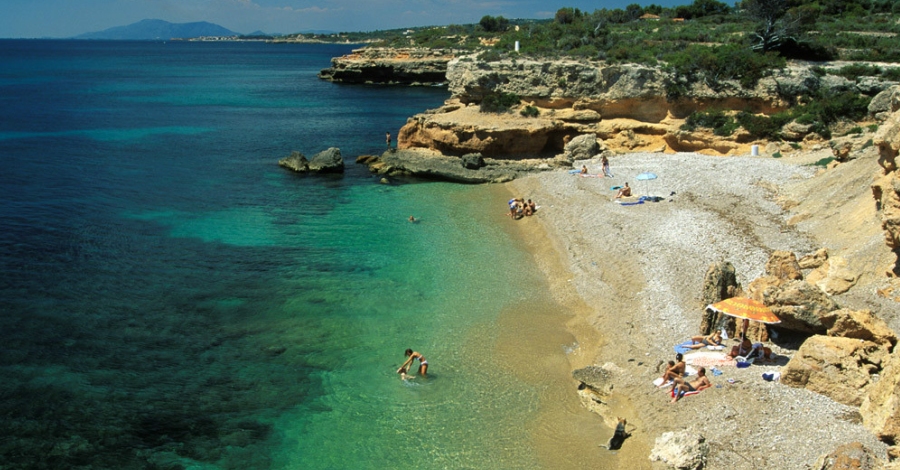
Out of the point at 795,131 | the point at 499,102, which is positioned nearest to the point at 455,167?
the point at 499,102

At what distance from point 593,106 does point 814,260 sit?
21501 mm

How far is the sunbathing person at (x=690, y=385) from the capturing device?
14.3 metres

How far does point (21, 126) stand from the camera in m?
49.6

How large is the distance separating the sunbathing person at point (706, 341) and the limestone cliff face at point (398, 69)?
281 ft

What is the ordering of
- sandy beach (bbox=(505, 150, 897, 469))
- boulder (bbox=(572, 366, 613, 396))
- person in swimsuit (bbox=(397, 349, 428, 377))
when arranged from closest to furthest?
1. sandy beach (bbox=(505, 150, 897, 469))
2. boulder (bbox=(572, 366, 613, 396))
3. person in swimsuit (bbox=(397, 349, 428, 377))

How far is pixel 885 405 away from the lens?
11617mm

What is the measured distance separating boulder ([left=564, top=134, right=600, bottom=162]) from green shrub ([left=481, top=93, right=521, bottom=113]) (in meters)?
4.63

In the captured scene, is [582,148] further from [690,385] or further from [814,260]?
[690,385]

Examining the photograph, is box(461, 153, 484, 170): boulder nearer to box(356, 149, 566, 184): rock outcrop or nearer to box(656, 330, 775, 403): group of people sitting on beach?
box(356, 149, 566, 184): rock outcrop

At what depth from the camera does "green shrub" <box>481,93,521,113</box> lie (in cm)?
3956

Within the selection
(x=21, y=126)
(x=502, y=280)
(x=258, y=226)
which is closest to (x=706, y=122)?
(x=502, y=280)

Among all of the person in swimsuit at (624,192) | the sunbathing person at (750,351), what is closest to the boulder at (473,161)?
the person in swimsuit at (624,192)

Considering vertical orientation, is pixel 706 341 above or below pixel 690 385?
above

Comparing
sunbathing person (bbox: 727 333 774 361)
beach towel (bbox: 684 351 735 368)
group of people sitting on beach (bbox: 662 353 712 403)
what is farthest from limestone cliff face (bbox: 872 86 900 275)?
group of people sitting on beach (bbox: 662 353 712 403)
